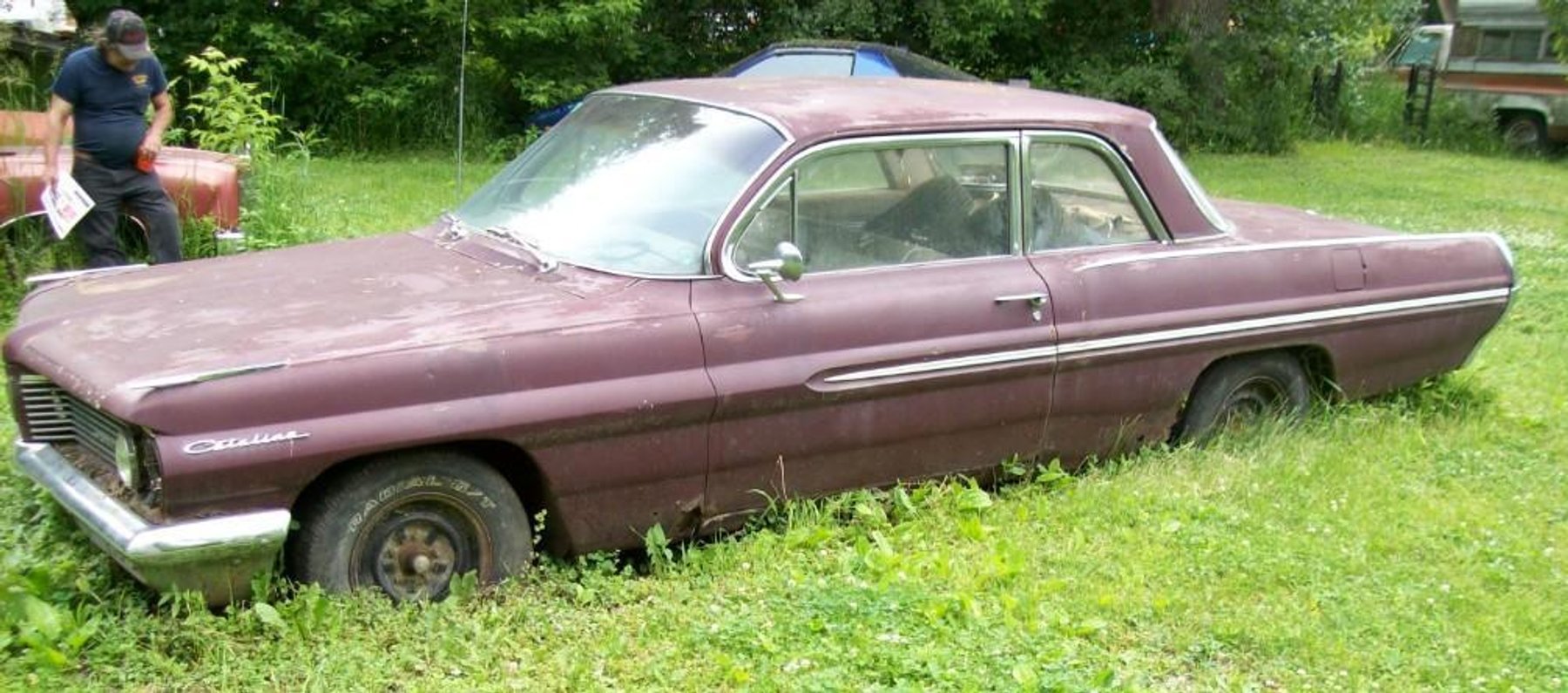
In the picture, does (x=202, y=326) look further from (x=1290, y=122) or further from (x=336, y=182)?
(x=1290, y=122)

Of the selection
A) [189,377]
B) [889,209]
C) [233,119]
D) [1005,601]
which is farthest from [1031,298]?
[233,119]

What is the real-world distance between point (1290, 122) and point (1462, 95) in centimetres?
370

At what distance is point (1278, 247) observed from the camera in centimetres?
552

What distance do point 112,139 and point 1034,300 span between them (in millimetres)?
4370

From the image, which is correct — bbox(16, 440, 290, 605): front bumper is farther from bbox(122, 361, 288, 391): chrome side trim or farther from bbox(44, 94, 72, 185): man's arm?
bbox(44, 94, 72, 185): man's arm

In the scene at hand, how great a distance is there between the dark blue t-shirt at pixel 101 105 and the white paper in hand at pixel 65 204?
21 cm

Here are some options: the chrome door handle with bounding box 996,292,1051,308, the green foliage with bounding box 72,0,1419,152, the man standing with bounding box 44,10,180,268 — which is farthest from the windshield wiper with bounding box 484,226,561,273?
the green foliage with bounding box 72,0,1419,152

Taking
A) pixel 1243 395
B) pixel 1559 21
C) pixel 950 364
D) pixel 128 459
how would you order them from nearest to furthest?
1. pixel 128 459
2. pixel 950 364
3. pixel 1243 395
4. pixel 1559 21

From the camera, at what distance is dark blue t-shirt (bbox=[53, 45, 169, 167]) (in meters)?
6.52

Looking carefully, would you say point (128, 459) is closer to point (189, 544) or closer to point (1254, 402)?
point (189, 544)

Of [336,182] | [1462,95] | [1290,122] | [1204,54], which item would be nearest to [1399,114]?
[1462,95]

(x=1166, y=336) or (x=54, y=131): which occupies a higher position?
(x=54, y=131)

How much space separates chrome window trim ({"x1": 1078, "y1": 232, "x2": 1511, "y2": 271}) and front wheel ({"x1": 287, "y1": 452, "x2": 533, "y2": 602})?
2.27m

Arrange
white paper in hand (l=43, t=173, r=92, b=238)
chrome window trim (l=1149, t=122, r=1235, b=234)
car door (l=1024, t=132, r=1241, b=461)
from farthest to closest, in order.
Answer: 1. white paper in hand (l=43, t=173, r=92, b=238)
2. chrome window trim (l=1149, t=122, r=1235, b=234)
3. car door (l=1024, t=132, r=1241, b=461)
